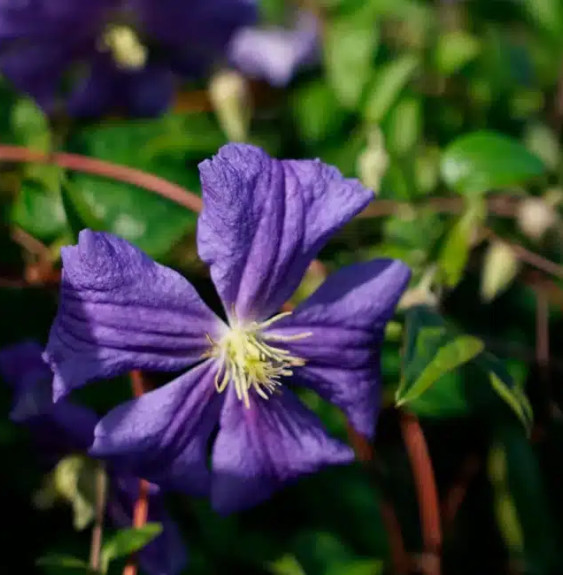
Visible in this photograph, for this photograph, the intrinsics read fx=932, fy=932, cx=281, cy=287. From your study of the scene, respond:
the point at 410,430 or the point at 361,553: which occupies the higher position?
the point at 410,430

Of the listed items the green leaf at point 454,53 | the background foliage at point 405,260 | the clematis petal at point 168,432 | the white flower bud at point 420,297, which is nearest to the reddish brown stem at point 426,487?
the background foliage at point 405,260

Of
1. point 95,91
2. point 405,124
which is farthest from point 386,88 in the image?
point 95,91

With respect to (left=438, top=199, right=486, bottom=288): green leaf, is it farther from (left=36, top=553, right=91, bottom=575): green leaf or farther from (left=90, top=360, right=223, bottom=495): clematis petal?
(left=36, top=553, right=91, bottom=575): green leaf

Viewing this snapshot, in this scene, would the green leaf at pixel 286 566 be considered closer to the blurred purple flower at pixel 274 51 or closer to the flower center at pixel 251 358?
the flower center at pixel 251 358

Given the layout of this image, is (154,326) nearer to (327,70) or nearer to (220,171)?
(220,171)

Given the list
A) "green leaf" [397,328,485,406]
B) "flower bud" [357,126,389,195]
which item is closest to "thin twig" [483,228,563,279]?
"flower bud" [357,126,389,195]

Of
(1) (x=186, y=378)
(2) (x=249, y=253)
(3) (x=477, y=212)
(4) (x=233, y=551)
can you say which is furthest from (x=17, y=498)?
(3) (x=477, y=212)

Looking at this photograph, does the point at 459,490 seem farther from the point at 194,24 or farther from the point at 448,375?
the point at 194,24
